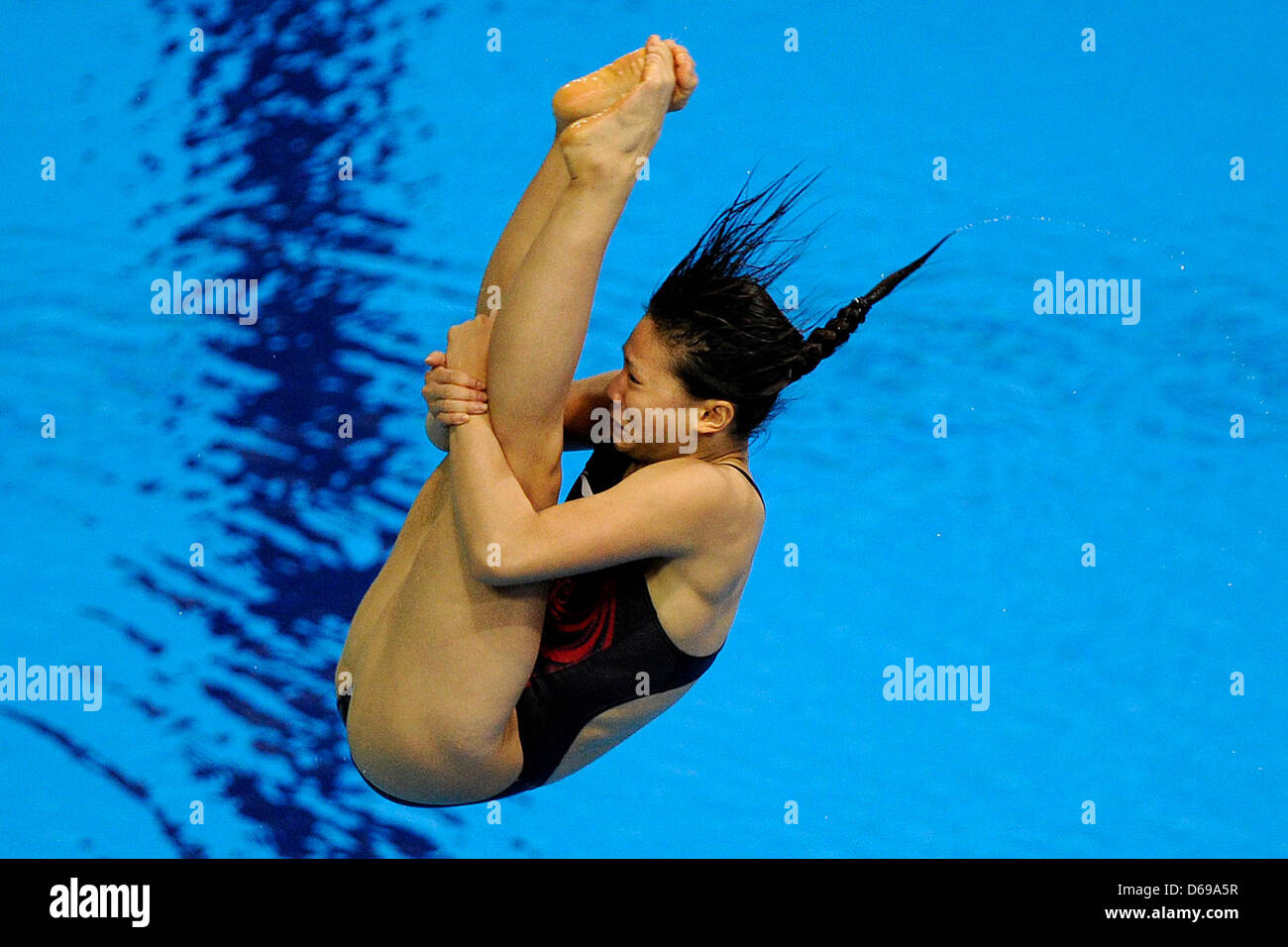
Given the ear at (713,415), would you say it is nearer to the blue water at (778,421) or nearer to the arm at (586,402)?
the arm at (586,402)

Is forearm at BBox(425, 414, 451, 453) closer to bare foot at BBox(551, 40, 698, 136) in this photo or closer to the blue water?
bare foot at BBox(551, 40, 698, 136)

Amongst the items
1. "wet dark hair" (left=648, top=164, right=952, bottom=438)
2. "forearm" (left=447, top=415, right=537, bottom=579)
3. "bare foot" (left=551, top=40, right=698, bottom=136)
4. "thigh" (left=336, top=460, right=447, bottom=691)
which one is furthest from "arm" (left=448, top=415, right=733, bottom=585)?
"bare foot" (left=551, top=40, right=698, bottom=136)

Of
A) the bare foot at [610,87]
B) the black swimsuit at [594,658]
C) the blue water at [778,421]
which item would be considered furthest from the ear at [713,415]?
the blue water at [778,421]

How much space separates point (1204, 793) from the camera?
12.2 feet

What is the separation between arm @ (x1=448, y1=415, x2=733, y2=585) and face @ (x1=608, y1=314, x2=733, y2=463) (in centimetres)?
6

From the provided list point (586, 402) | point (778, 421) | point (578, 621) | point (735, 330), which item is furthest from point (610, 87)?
point (778, 421)

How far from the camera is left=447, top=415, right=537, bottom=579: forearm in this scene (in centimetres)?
135

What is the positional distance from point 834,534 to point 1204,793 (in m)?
1.24

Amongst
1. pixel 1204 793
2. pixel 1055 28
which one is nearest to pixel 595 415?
pixel 1204 793

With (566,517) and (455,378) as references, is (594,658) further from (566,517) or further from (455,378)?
(455,378)

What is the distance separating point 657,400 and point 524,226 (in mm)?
240

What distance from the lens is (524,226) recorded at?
147cm

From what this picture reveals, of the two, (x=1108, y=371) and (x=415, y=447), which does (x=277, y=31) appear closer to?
(x=415, y=447)

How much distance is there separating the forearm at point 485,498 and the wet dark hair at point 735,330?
0.23m
